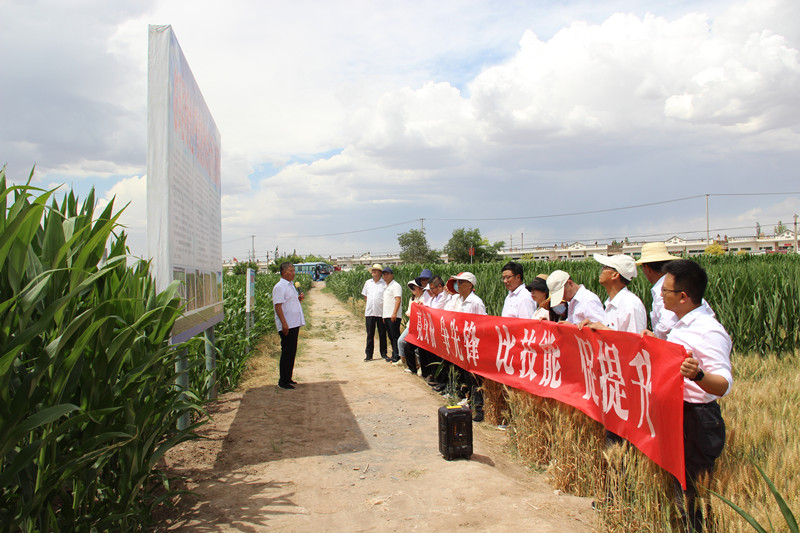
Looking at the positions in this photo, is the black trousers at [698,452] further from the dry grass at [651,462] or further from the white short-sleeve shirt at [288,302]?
the white short-sleeve shirt at [288,302]

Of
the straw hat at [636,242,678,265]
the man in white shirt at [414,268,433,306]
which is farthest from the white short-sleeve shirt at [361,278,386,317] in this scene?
the straw hat at [636,242,678,265]

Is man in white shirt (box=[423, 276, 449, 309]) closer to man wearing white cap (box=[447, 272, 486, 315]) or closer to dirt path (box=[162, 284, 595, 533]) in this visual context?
man wearing white cap (box=[447, 272, 486, 315])

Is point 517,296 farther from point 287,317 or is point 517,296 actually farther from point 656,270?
point 287,317

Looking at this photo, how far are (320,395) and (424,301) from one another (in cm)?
239

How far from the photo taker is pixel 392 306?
9.62m

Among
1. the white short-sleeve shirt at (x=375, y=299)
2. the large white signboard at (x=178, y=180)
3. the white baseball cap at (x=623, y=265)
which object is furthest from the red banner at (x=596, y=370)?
the white short-sleeve shirt at (x=375, y=299)

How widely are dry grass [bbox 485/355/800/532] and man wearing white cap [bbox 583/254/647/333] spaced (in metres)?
0.76

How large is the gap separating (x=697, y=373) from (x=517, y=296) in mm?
3330

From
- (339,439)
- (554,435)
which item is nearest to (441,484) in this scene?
(554,435)

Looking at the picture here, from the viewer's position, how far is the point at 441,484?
161 inches

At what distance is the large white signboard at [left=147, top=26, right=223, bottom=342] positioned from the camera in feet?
13.8

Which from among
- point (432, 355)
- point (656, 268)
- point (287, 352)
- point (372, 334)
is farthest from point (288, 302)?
point (656, 268)

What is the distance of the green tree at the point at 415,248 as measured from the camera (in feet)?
254

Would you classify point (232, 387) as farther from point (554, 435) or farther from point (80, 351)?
point (80, 351)
